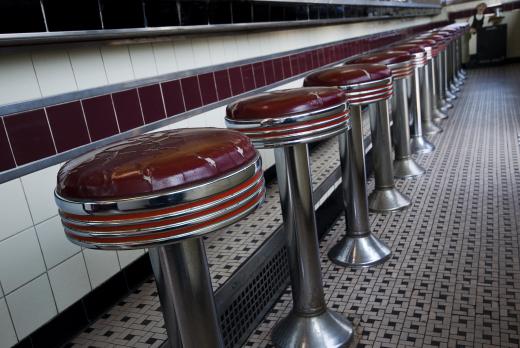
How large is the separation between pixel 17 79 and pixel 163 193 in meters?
Result: 1.18

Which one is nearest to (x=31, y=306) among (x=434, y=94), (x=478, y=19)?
(x=434, y=94)

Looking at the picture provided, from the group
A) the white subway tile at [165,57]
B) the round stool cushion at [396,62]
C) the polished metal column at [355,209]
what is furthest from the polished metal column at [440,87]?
the white subway tile at [165,57]

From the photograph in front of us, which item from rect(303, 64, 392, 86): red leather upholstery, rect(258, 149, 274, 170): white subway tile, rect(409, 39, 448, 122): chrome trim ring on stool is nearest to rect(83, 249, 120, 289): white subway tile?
rect(303, 64, 392, 86): red leather upholstery

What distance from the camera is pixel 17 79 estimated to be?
1.76 metres

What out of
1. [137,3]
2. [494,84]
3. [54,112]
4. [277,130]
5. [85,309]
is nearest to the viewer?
[277,130]

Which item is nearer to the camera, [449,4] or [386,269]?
[386,269]

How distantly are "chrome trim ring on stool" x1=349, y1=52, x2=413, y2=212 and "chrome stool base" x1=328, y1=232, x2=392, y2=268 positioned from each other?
2.18ft

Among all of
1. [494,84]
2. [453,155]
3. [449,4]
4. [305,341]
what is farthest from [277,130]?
[449,4]

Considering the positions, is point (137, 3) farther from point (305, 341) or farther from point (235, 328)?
point (305, 341)

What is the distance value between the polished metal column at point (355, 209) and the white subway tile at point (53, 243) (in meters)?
1.40

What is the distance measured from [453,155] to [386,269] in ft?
7.39

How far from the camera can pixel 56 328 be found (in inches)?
74.9

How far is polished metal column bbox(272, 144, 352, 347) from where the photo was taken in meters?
1.82

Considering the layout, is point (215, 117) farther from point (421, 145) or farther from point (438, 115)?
point (438, 115)
